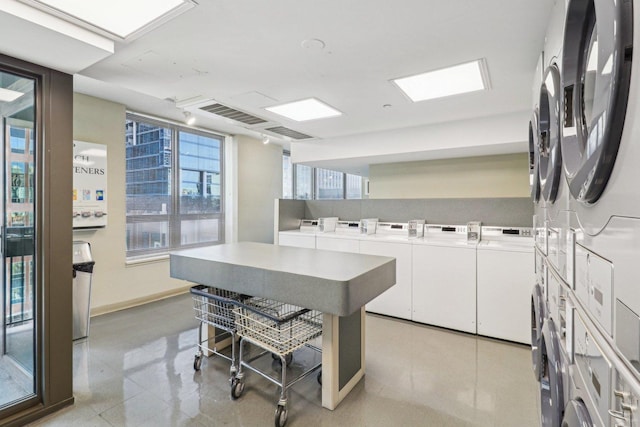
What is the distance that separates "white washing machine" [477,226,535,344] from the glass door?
3.75 metres

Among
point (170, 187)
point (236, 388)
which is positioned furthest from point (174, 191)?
point (236, 388)

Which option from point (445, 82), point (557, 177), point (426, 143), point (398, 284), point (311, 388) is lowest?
point (311, 388)

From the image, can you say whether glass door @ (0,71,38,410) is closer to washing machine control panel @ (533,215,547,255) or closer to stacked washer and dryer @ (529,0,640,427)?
stacked washer and dryer @ (529,0,640,427)

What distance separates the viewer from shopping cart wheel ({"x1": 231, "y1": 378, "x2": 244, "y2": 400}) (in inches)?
88.5

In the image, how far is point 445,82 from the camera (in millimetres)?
2496

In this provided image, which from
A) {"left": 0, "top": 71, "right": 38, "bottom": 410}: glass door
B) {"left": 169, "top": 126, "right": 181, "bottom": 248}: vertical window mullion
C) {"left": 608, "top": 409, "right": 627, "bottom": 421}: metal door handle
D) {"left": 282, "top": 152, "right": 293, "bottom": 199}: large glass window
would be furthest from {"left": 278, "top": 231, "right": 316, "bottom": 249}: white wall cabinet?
{"left": 608, "top": 409, "right": 627, "bottom": 421}: metal door handle

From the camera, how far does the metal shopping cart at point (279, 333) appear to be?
201cm

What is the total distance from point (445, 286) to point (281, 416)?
228cm

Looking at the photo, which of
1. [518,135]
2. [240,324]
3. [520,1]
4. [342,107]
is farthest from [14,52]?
[518,135]

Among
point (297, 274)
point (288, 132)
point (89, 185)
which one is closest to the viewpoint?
point (297, 274)

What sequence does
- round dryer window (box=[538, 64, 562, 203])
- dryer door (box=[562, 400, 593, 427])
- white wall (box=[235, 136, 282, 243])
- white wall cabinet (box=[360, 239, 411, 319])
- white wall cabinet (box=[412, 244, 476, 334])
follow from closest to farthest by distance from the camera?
dryer door (box=[562, 400, 593, 427]) < round dryer window (box=[538, 64, 562, 203]) < white wall cabinet (box=[412, 244, 476, 334]) < white wall cabinet (box=[360, 239, 411, 319]) < white wall (box=[235, 136, 282, 243])

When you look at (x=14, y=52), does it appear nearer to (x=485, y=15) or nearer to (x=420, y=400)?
(x=485, y=15)

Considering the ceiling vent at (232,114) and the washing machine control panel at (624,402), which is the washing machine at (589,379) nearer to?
the washing machine control panel at (624,402)

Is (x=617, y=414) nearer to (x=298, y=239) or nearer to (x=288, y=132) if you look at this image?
(x=288, y=132)
